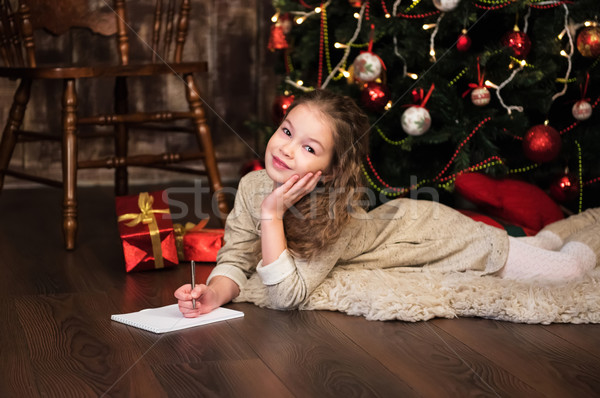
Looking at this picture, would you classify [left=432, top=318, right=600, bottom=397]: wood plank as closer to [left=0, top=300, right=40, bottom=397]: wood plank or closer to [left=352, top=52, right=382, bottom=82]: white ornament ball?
[left=0, top=300, right=40, bottom=397]: wood plank

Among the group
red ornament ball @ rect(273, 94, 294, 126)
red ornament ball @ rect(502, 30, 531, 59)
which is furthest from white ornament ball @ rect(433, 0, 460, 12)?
red ornament ball @ rect(273, 94, 294, 126)

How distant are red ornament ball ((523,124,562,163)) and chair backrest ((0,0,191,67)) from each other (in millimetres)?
1090

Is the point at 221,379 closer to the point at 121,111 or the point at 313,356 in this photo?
the point at 313,356

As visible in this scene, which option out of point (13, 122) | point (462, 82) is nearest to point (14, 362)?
point (13, 122)

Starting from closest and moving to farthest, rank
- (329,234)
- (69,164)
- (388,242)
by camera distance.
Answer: (329,234)
(388,242)
(69,164)

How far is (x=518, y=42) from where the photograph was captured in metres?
2.12

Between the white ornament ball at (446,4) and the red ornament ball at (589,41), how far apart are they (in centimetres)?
36

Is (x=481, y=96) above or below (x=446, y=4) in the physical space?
below

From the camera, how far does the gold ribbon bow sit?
185cm

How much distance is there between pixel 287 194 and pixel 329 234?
0.14 metres

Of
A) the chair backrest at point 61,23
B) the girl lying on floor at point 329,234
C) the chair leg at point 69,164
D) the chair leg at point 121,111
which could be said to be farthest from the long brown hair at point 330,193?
the chair leg at point 121,111

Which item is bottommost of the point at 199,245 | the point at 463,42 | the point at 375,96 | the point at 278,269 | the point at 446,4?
the point at 199,245

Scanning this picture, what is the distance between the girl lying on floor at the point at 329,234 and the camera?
4.78 ft

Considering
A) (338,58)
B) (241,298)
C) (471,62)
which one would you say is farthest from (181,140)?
(241,298)
